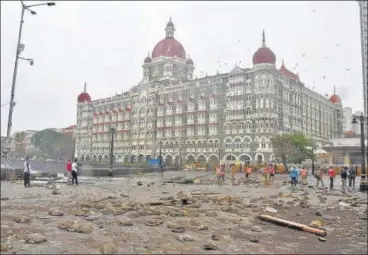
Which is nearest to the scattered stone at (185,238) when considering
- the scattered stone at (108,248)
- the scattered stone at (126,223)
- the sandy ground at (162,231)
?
the sandy ground at (162,231)

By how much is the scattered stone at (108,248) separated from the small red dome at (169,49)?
76939 millimetres

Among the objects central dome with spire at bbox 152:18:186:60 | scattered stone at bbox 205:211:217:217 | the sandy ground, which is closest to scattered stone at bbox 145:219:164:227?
the sandy ground

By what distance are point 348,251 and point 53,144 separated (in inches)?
4080

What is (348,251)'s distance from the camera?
7797 mm

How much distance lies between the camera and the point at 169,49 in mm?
81750

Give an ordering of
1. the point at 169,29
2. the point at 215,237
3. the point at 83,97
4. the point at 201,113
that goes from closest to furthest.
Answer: the point at 215,237 < the point at 201,113 < the point at 169,29 < the point at 83,97

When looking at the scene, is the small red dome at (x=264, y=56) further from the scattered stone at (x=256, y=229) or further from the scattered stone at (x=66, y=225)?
the scattered stone at (x=66, y=225)

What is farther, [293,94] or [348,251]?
[293,94]

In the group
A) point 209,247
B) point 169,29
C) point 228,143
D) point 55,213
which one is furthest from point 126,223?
point 169,29

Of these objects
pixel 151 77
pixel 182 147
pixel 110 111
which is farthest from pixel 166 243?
pixel 110 111

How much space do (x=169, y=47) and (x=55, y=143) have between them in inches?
1828

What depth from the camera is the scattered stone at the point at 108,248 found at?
254 inches

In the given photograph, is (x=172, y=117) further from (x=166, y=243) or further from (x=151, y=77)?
(x=166, y=243)

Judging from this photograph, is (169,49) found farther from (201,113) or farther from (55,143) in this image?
(55,143)
